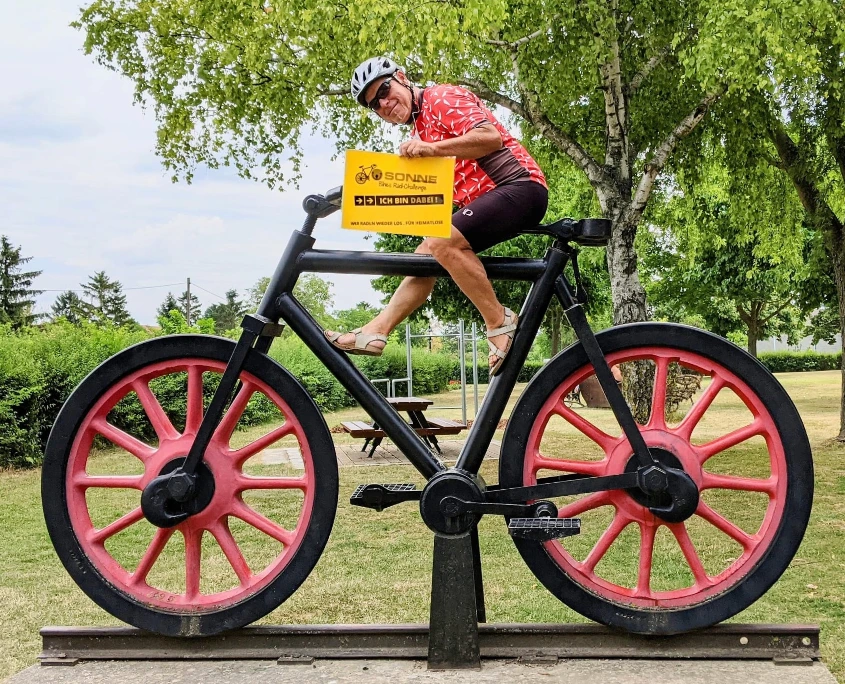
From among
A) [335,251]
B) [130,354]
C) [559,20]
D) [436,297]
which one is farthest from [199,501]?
[436,297]

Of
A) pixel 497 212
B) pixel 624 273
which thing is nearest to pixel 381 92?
pixel 497 212

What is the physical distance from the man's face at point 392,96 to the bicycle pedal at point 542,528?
1377 mm

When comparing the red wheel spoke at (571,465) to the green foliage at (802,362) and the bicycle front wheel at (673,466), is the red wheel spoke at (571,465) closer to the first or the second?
the bicycle front wheel at (673,466)

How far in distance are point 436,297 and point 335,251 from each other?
46.8 ft

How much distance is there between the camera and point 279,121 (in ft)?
38.9

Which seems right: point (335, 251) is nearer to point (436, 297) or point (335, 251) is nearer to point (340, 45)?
point (340, 45)

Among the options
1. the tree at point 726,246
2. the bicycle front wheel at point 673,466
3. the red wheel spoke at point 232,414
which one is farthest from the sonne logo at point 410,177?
the tree at point 726,246

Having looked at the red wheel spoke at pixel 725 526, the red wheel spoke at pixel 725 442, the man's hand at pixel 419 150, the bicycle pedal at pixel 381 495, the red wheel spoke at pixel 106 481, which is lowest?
the red wheel spoke at pixel 725 526

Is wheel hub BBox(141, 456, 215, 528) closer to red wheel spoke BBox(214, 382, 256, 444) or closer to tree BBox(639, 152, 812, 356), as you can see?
red wheel spoke BBox(214, 382, 256, 444)

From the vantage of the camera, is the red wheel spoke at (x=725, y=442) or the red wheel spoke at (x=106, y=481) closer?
the red wheel spoke at (x=725, y=442)

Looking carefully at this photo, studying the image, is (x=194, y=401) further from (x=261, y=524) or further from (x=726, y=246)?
(x=726, y=246)

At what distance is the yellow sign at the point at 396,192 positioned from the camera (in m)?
2.46

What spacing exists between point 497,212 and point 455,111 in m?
0.36

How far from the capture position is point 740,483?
98.0 inches
